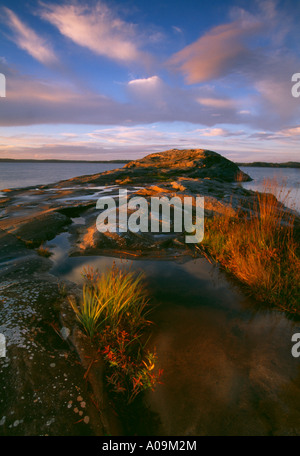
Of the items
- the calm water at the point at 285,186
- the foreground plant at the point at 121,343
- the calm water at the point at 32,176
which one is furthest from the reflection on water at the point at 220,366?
the calm water at the point at 32,176

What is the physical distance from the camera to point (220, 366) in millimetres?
2744

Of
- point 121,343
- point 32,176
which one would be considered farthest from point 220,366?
point 32,176

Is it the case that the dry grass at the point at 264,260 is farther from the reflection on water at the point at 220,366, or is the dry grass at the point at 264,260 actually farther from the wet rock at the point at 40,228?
the wet rock at the point at 40,228

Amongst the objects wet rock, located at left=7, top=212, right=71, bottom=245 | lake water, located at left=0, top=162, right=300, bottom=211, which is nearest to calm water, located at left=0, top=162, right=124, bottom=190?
lake water, located at left=0, top=162, right=300, bottom=211

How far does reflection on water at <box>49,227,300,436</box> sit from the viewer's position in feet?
6.98

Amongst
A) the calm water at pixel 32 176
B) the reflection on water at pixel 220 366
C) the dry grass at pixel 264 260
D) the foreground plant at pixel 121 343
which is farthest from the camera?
the calm water at pixel 32 176

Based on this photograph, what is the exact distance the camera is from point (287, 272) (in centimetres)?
421

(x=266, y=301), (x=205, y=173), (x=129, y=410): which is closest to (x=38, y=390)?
(x=129, y=410)

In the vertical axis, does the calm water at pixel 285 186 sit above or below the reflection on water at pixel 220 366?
above

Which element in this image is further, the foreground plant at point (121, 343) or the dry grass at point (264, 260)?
the dry grass at point (264, 260)

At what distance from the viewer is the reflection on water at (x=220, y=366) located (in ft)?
6.98

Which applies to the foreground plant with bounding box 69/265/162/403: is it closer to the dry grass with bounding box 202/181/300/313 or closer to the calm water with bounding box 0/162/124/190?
the dry grass with bounding box 202/181/300/313

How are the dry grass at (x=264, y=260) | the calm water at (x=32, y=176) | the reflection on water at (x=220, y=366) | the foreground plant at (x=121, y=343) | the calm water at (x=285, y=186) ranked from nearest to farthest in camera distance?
the reflection on water at (x=220, y=366) < the foreground plant at (x=121, y=343) < the dry grass at (x=264, y=260) < the calm water at (x=285, y=186) < the calm water at (x=32, y=176)

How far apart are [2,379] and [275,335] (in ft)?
12.0
